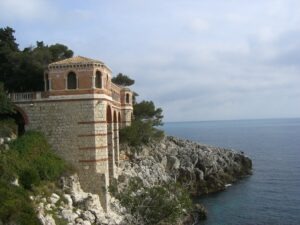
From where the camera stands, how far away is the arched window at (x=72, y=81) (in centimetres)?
3456

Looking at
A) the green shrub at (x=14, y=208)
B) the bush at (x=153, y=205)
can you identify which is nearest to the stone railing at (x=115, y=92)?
the bush at (x=153, y=205)

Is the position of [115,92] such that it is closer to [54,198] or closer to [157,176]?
[157,176]

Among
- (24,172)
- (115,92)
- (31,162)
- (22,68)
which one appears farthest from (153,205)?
(22,68)

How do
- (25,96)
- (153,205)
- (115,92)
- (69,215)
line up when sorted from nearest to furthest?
(69,215)
(153,205)
(25,96)
(115,92)

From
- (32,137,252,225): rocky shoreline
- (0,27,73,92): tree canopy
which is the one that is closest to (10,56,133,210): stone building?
(32,137,252,225): rocky shoreline

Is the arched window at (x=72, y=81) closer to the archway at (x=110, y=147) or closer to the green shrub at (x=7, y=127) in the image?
the green shrub at (x=7, y=127)

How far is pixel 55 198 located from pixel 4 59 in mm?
19092

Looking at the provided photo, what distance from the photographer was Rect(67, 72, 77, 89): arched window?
34562 millimetres

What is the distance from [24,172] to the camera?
96.9 feet

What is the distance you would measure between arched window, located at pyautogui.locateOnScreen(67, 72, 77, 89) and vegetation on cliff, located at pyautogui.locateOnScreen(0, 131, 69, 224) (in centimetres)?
444

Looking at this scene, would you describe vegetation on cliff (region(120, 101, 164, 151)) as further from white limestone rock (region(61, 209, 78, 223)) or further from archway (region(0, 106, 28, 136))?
white limestone rock (region(61, 209, 78, 223))

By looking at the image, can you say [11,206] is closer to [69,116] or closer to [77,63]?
[69,116]

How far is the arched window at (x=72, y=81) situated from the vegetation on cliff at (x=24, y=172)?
175 inches

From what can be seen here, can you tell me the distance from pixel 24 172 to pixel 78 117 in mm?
6646
